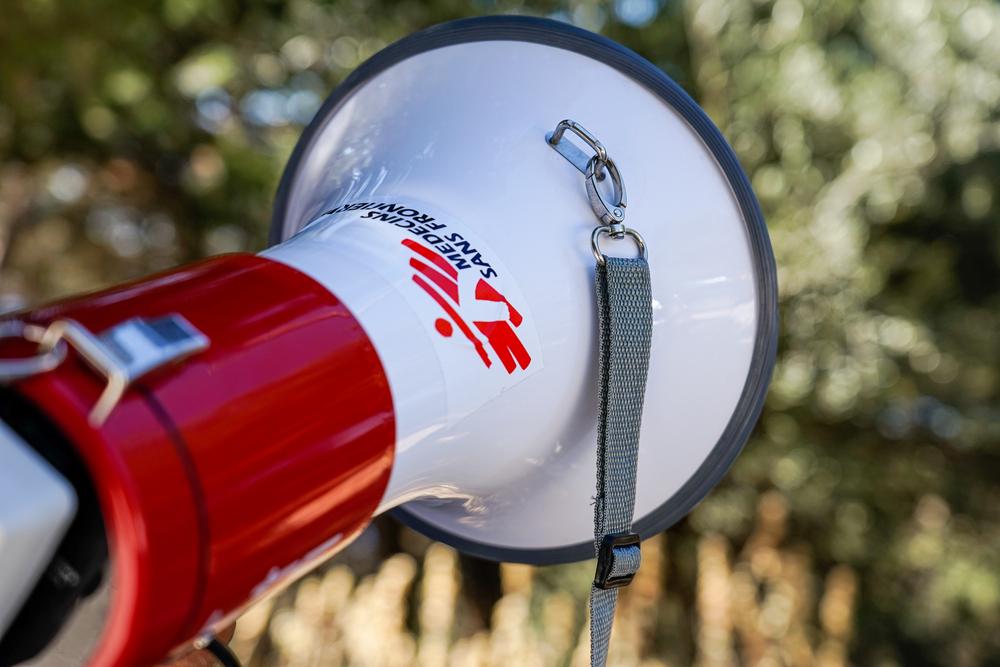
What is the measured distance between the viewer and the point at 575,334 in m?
0.59

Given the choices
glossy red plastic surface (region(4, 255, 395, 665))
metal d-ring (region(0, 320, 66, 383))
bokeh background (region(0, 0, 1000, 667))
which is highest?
metal d-ring (region(0, 320, 66, 383))

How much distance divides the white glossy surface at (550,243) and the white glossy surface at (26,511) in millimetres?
211

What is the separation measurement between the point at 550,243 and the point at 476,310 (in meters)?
0.08

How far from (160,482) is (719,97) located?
1549 mm

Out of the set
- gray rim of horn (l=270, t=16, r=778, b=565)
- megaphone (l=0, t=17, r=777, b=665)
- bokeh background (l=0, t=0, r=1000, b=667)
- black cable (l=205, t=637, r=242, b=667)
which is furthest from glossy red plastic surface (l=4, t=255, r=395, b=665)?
bokeh background (l=0, t=0, r=1000, b=667)

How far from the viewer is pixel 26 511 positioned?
0.34 meters

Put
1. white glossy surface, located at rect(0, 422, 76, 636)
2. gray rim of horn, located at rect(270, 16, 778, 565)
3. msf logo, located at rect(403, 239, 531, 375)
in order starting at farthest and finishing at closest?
gray rim of horn, located at rect(270, 16, 778, 565)
msf logo, located at rect(403, 239, 531, 375)
white glossy surface, located at rect(0, 422, 76, 636)

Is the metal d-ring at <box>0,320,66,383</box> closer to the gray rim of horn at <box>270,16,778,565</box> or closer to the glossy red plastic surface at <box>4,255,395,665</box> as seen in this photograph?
the glossy red plastic surface at <box>4,255,395,665</box>

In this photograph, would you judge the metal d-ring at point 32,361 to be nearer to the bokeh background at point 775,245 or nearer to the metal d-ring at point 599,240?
the metal d-ring at point 599,240

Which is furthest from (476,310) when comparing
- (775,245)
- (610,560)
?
(775,245)

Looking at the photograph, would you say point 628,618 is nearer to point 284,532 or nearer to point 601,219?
point 601,219

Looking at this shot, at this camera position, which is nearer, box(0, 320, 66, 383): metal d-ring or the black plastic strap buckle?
box(0, 320, 66, 383): metal d-ring

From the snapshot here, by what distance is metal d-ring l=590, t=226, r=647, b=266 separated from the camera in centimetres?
57

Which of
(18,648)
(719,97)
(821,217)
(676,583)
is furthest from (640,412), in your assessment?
(676,583)
